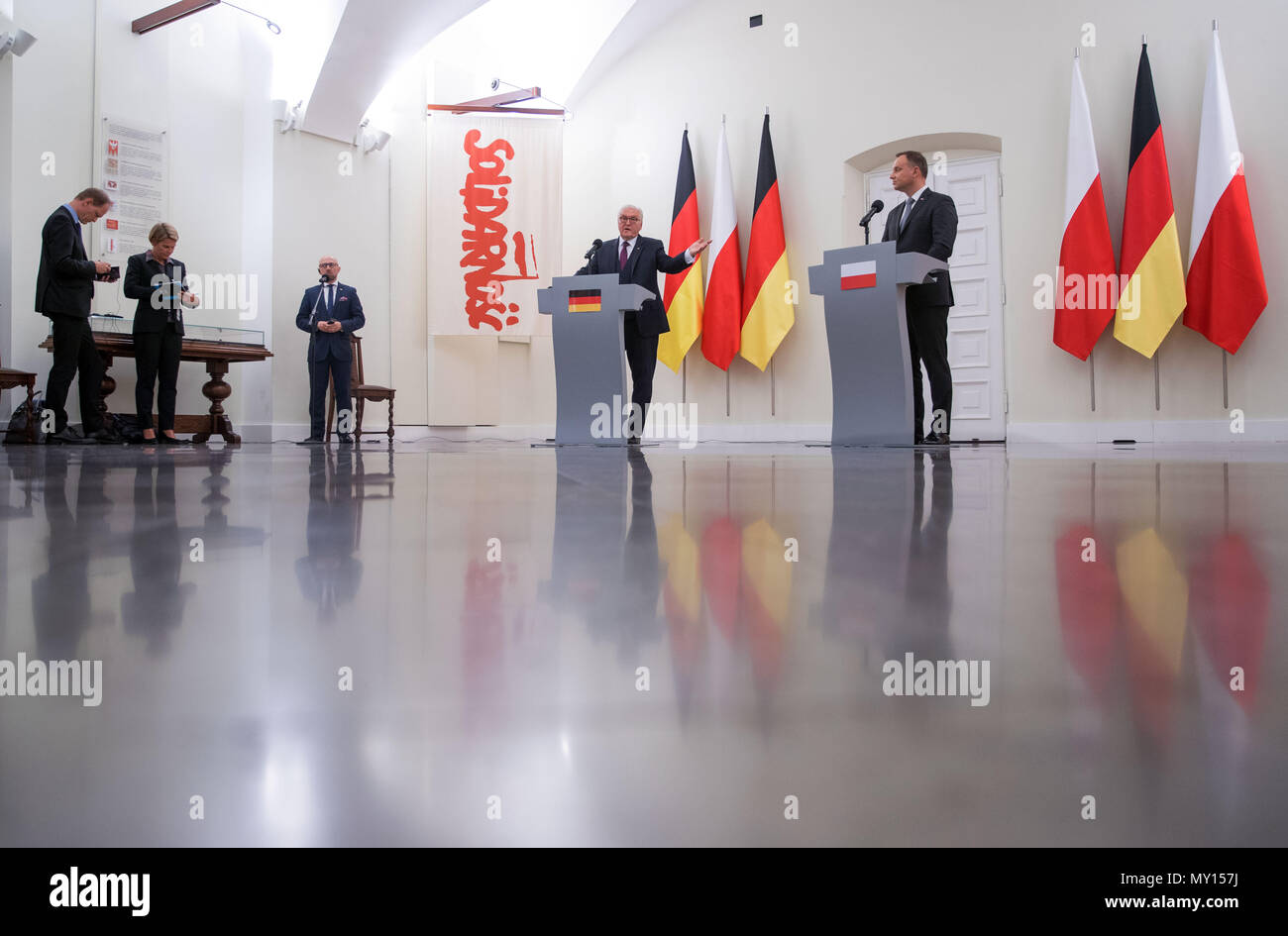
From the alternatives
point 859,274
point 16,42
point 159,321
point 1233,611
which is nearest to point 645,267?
point 859,274

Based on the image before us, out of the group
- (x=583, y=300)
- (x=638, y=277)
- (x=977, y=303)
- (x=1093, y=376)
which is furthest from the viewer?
(x=977, y=303)

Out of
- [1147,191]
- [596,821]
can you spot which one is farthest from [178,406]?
A: [596,821]

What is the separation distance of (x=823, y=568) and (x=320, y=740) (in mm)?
361

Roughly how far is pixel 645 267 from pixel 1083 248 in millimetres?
2698

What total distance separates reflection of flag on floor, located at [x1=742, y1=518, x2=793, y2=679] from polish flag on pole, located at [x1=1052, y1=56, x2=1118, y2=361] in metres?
5.27

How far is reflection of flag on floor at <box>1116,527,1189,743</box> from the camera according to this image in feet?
0.87

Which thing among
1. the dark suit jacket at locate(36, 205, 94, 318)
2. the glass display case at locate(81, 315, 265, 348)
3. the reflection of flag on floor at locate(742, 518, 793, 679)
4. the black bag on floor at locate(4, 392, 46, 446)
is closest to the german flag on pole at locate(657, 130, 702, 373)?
the glass display case at locate(81, 315, 265, 348)

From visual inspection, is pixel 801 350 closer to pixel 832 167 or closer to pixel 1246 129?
pixel 832 167

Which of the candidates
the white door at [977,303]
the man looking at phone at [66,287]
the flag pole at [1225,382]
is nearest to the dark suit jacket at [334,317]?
the man looking at phone at [66,287]

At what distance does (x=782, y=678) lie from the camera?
0.29 metres

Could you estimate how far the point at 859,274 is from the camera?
11.5ft

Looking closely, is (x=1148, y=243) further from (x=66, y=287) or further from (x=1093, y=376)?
(x=66, y=287)

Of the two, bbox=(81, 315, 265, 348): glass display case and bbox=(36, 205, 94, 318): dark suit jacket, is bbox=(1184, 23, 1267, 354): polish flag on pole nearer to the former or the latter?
bbox=(81, 315, 265, 348): glass display case

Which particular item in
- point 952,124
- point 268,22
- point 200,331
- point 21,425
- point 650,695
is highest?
point 268,22
